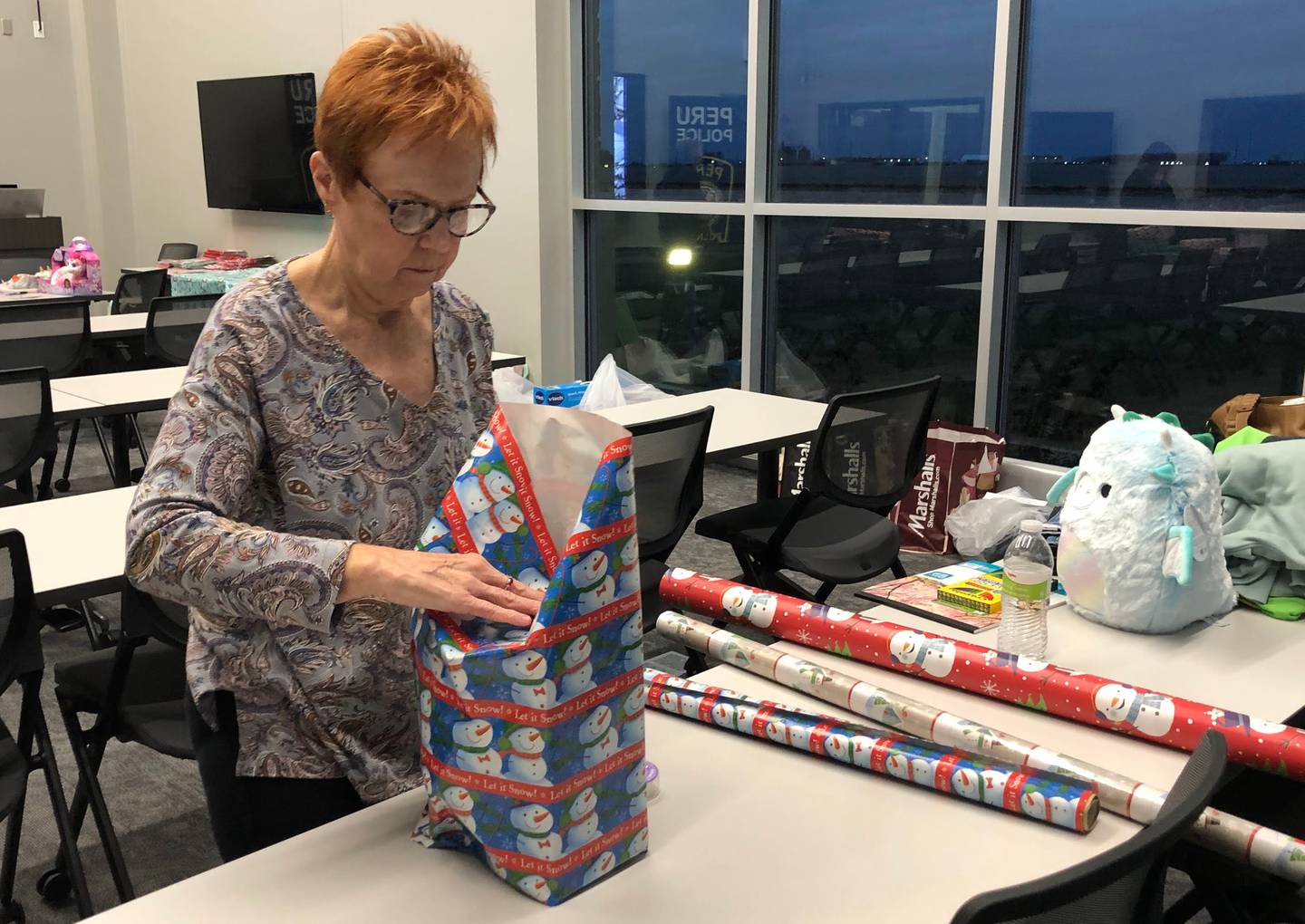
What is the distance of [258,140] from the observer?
7207 mm

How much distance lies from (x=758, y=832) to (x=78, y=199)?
350 inches

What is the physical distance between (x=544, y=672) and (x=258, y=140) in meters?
7.01

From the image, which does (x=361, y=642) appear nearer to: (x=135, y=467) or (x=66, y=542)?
(x=66, y=542)

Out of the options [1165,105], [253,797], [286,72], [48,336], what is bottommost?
[253,797]

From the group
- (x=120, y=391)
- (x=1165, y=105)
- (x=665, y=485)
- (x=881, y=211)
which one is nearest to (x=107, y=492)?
(x=120, y=391)

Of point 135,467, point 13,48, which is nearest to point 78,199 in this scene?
point 13,48

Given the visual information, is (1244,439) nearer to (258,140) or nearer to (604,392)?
(604,392)

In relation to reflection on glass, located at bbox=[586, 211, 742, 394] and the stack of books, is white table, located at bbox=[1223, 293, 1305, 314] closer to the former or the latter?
reflection on glass, located at bbox=[586, 211, 742, 394]

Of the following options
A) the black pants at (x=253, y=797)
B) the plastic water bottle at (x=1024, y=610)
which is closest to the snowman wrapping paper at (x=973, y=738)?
the plastic water bottle at (x=1024, y=610)

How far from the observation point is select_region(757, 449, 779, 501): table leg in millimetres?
3629

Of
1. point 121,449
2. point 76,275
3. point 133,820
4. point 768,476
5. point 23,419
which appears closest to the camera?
point 133,820

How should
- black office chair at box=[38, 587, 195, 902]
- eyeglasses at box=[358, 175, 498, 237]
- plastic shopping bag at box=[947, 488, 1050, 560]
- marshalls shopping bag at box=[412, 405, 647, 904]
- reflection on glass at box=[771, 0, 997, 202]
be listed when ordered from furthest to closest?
1. reflection on glass at box=[771, 0, 997, 202]
2. plastic shopping bag at box=[947, 488, 1050, 560]
3. black office chair at box=[38, 587, 195, 902]
4. eyeglasses at box=[358, 175, 498, 237]
5. marshalls shopping bag at box=[412, 405, 647, 904]

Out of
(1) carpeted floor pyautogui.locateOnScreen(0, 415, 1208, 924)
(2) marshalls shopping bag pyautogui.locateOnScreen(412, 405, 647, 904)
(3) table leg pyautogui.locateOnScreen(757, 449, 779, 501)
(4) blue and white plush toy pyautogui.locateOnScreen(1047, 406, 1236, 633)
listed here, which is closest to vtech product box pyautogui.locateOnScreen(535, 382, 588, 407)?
(3) table leg pyautogui.locateOnScreen(757, 449, 779, 501)

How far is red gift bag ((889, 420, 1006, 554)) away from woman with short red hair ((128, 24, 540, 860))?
3411mm
